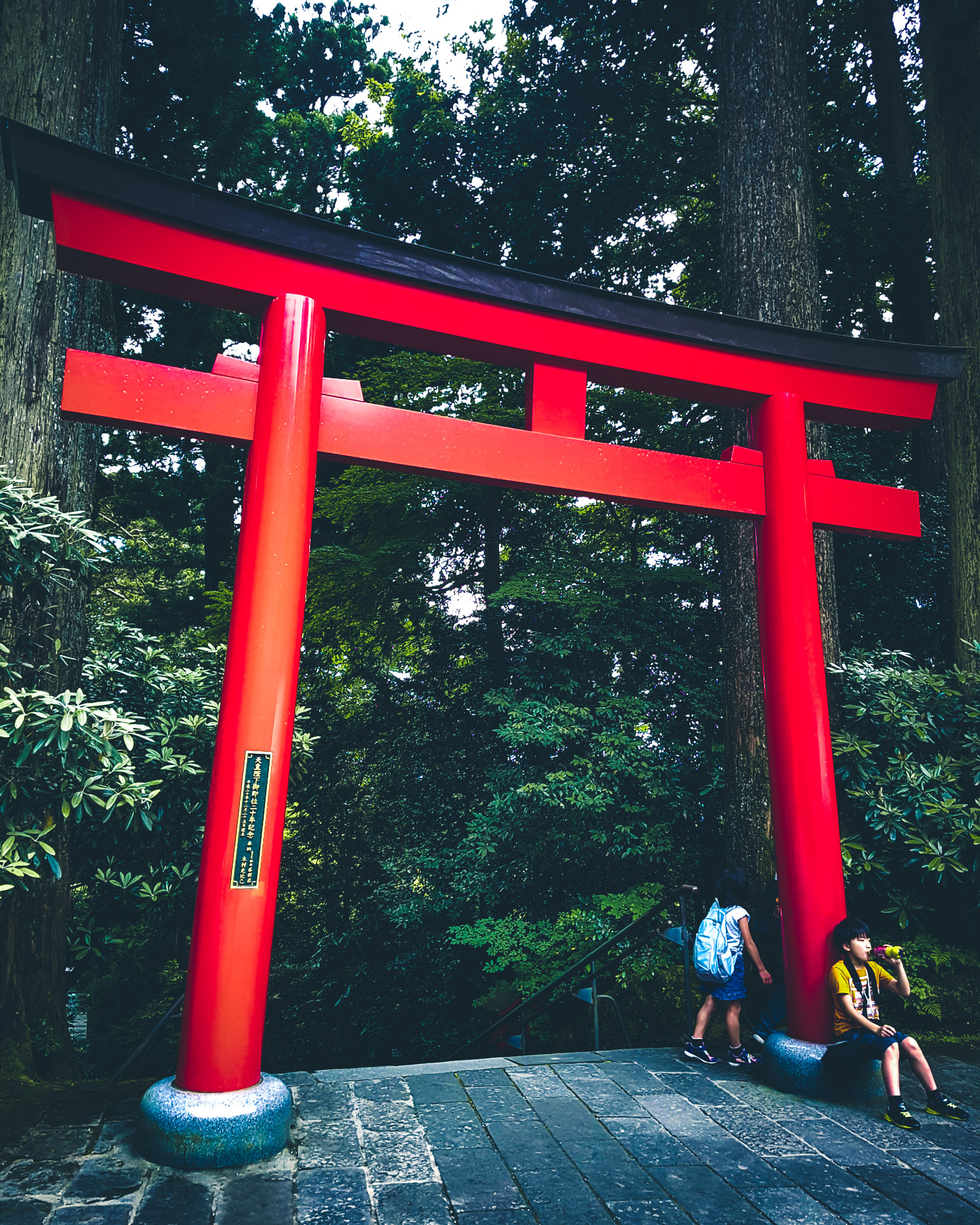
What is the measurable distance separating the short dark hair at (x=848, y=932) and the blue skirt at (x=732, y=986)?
77 centimetres

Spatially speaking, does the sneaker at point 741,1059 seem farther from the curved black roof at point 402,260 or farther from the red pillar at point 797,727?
the curved black roof at point 402,260

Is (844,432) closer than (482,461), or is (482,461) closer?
(482,461)

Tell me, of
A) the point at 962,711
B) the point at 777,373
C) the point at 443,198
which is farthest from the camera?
the point at 443,198

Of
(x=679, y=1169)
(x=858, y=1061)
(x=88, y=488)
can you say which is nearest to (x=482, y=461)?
(x=88, y=488)

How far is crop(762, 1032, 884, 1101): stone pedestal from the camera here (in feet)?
14.3

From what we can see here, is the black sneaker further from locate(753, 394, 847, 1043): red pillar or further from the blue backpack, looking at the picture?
locate(753, 394, 847, 1043): red pillar

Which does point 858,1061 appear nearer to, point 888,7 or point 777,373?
point 777,373

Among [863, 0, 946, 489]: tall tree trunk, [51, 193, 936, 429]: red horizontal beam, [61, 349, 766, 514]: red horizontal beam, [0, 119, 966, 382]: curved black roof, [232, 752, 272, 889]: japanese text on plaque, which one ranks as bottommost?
[232, 752, 272, 889]: japanese text on plaque

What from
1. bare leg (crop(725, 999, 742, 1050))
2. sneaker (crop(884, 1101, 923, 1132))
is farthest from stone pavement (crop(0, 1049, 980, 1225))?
bare leg (crop(725, 999, 742, 1050))

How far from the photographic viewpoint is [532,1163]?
3516mm

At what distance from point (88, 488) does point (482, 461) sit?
2857 mm

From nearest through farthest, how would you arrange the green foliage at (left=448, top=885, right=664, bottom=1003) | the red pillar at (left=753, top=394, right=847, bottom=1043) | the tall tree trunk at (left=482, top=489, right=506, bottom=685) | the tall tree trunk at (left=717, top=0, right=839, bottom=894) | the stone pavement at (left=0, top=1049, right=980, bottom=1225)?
1. the stone pavement at (left=0, top=1049, right=980, bottom=1225)
2. the red pillar at (left=753, top=394, right=847, bottom=1043)
3. the tall tree trunk at (left=717, top=0, right=839, bottom=894)
4. the green foliage at (left=448, top=885, right=664, bottom=1003)
5. the tall tree trunk at (left=482, top=489, right=506, bottom=685)

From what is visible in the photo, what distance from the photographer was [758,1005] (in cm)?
619

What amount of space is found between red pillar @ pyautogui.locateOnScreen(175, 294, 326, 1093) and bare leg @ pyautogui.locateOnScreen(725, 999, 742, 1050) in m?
3.02
